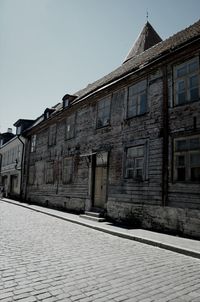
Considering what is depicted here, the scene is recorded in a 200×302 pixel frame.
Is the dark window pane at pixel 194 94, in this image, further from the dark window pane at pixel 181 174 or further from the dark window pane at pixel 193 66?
the dark window pane at pixel 181 174

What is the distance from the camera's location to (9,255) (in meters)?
5.78

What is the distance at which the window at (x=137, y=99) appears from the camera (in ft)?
39.3

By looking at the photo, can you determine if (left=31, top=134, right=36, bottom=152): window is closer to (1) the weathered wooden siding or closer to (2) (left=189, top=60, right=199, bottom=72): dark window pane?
(1) the weathered wooden siding

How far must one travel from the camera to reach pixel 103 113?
14.6 meters

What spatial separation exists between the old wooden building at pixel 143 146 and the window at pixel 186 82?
34 mm

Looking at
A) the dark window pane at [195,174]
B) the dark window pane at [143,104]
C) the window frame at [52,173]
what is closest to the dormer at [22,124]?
the window frame at [52,173]

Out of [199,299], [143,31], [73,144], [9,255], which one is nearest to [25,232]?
[9,255]

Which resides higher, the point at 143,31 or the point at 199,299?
the point at 143,31

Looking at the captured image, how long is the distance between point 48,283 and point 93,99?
40.4 ft

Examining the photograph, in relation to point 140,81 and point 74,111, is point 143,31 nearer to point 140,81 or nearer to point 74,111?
point 74,111

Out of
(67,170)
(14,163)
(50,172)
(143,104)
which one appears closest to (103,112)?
(143,104)

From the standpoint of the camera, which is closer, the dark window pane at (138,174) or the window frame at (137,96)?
the dark window pane at (138,174)

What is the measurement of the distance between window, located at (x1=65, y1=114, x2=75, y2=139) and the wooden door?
397cm

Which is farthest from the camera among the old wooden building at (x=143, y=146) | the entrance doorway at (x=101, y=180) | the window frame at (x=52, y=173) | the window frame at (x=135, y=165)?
the window frame at (x=52, y=173)
